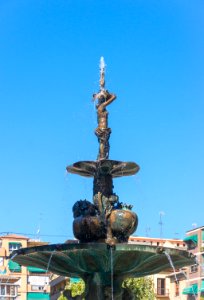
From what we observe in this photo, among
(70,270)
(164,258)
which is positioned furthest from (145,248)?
(70,270)

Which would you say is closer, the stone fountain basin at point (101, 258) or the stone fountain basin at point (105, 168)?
the stone fountain basin at point (101, 258)

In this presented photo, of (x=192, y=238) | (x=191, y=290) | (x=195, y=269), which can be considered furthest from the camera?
(x=192, y=238)

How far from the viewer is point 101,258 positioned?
67.1 feet

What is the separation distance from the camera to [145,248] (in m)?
20.0

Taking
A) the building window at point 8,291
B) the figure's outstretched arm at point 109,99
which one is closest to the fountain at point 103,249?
the figure's outstretched arm at point 109,99

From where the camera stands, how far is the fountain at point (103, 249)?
20172 mm

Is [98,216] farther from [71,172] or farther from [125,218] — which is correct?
[71,172]

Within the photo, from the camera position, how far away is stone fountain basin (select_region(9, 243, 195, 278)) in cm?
1994

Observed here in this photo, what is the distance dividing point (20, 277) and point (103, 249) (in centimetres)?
7814

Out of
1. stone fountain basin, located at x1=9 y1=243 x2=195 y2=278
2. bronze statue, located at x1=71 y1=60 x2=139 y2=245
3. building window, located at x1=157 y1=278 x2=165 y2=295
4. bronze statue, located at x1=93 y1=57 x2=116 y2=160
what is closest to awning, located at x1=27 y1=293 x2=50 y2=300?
building window, located at x1=157 y1=278 x2=165 y2=295

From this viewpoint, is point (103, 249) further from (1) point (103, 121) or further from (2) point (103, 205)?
(1) point (103, 121)

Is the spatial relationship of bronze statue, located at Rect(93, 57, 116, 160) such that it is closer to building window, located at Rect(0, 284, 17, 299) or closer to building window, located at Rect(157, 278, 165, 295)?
building window, located at Rect(157, 278, 165, 295)

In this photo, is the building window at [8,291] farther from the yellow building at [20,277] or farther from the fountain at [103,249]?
the fountain at [103,249]

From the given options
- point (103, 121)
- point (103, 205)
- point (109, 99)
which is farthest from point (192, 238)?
point (103, 205)
